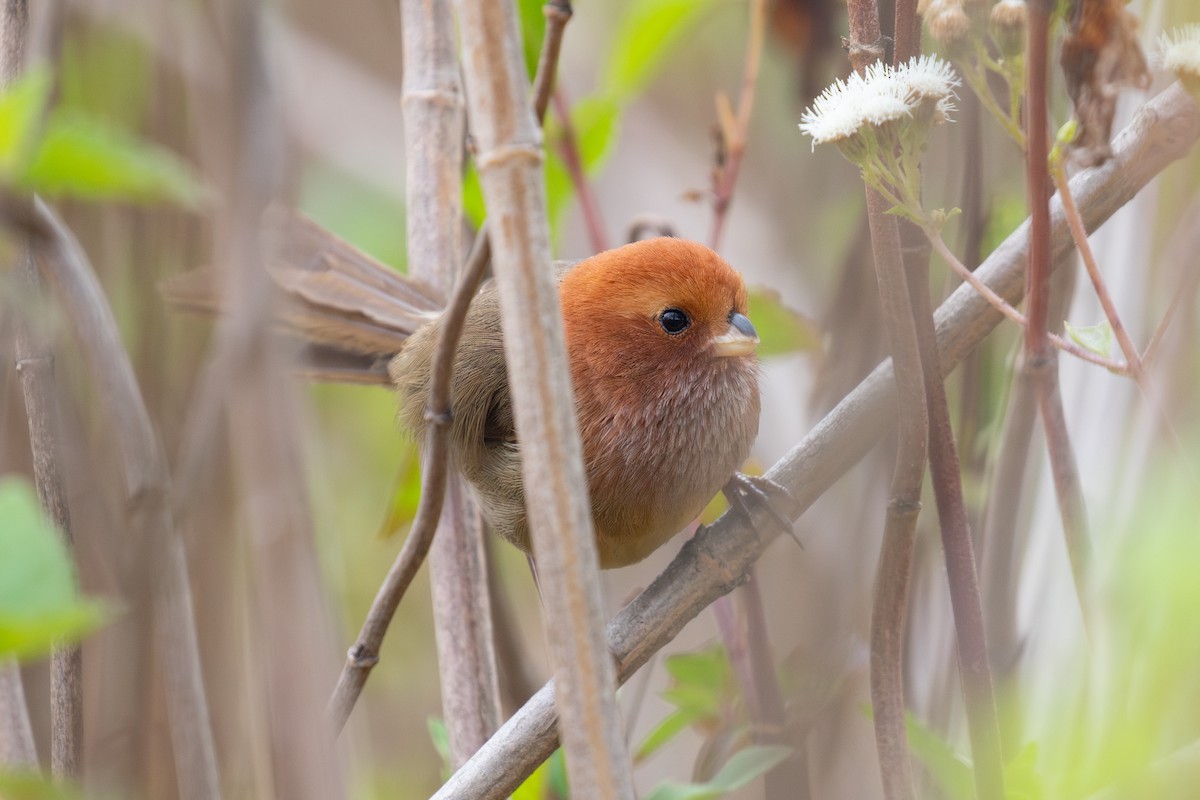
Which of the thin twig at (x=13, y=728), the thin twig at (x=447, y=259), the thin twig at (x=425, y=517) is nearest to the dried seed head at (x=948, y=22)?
the thin twig at (x=425, y=517)

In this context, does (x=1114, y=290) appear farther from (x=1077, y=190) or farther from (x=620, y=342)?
(x=620, y=342)

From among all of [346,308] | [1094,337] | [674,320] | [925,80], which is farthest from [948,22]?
[346,308]

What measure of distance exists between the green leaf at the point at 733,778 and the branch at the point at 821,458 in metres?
0.19

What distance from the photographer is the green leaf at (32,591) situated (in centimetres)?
94

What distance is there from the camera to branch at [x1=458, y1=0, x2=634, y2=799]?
1041mm

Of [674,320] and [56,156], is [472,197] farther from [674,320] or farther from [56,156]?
[56,156]

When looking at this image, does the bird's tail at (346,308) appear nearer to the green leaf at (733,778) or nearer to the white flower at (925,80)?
the green leaf at (733,778)

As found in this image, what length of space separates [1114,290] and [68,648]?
1.96 meters

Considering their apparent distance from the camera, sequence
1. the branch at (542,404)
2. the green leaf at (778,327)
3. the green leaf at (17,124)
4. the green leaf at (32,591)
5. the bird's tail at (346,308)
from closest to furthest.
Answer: the green leaf at (32,591)
the branch at (542,404)
the green leaf at (17,124)
the green leaf at (778,327)
the bird's tail at (346,308)

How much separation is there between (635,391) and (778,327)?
1.37 ft

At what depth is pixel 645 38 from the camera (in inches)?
94.2

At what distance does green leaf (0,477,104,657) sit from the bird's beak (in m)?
1.54

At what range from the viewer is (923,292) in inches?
55.2

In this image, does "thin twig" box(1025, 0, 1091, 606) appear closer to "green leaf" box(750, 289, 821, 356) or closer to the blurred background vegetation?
the blurred background vegetation
